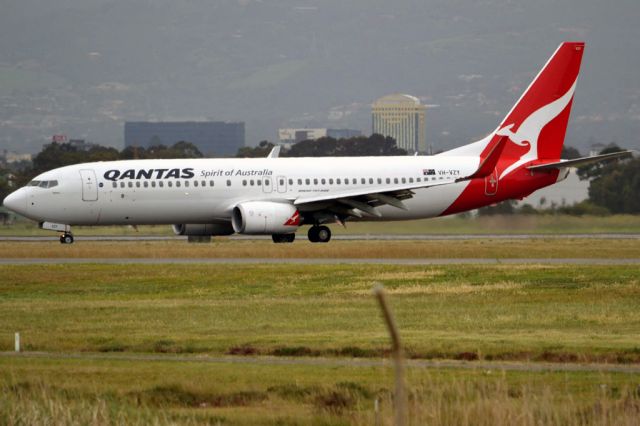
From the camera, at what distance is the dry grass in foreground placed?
141ft

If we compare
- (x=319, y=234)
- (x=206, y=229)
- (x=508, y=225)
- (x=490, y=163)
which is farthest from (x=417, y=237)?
(x=206, y=229)

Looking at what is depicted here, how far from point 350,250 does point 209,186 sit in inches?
268

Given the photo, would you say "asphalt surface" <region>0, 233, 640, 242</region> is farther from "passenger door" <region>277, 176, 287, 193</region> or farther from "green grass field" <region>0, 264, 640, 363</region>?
"green grass field" <region>0, 264, 640, 363</region>

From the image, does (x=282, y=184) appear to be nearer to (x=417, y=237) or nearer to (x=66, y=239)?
(x=66, y=239)

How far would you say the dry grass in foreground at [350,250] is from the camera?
4303 cm

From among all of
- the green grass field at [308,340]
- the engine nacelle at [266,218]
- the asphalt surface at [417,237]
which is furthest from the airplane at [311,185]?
the green grass field at [308,340]

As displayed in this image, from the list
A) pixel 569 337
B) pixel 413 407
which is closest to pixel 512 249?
pixel 569 337

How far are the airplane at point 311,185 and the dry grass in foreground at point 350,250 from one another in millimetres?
999

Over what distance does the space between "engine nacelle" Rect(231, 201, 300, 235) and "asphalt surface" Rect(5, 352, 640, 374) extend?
81.8 feet

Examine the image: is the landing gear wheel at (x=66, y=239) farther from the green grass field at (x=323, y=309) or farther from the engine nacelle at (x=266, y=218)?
the green grass field at (x=323, y=309)

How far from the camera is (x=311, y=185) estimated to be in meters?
49.2

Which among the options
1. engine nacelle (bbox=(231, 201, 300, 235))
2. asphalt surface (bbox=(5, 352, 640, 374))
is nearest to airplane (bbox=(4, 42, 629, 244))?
engine nacelle (bbox=(231, 201, 300, 235))

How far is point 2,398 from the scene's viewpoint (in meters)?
17.3

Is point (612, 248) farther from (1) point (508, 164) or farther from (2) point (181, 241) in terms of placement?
(2) point (181, 241)
